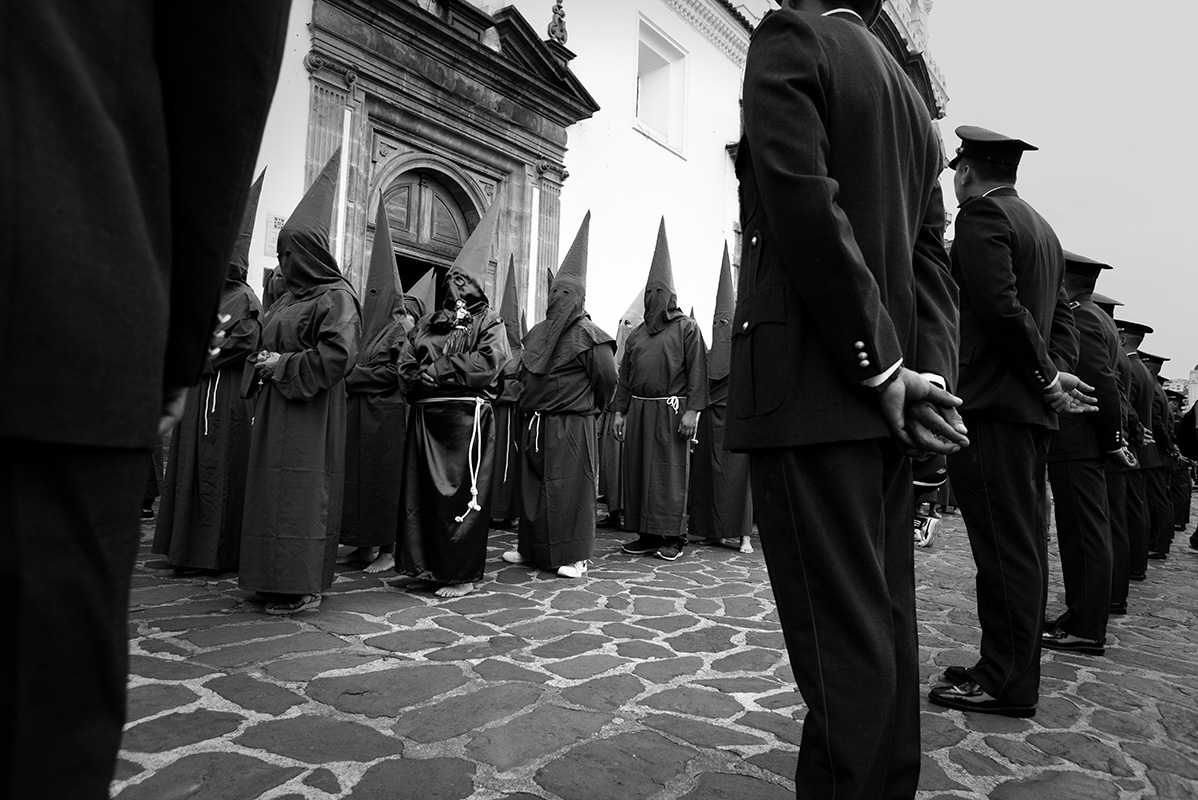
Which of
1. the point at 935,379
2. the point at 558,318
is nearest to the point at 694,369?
the point at 558,318

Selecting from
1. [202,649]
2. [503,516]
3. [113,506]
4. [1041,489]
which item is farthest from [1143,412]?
[113,506]

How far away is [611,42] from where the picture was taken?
13.2m

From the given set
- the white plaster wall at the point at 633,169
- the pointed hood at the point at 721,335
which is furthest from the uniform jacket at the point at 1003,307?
the white plaster wall at the point at 633,169

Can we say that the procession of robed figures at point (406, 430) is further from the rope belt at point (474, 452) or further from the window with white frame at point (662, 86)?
the window with white frame at point (662, 86)

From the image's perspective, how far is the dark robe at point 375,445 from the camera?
227 inches

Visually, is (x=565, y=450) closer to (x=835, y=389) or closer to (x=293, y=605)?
(x=293, y=605)

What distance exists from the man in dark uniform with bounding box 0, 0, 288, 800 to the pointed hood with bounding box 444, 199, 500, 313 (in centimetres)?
426

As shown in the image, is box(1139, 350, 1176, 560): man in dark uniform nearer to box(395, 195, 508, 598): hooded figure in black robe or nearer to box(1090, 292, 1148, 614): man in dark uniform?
box(1090, 292, 1148, 614): man in dark uniform

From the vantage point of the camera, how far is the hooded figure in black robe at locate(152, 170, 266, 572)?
4977mm

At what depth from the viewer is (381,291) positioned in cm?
677

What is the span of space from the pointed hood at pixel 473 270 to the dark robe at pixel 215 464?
52.2 inches

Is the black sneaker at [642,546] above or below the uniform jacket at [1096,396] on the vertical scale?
below

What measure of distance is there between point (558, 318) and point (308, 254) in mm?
1951

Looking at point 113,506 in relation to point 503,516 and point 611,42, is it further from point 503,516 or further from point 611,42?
point 611,42
